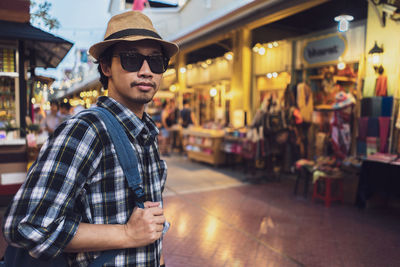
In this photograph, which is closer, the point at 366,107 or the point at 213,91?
the point at 366,107

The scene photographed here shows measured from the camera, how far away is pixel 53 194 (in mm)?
921

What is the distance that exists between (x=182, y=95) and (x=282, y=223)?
9657 mm

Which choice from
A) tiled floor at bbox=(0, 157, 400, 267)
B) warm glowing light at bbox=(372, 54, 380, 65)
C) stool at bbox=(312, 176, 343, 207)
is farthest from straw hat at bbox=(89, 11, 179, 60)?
warm glowing light at bbox=(372, 54, 380, 65)

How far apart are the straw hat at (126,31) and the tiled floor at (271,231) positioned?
3083mm

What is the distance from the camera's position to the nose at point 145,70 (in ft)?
4.00

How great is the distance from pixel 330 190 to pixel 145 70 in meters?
5.71

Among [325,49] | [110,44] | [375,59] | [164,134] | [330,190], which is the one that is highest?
[325,49]

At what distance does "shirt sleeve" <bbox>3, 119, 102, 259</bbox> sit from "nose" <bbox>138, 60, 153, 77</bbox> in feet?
1.10

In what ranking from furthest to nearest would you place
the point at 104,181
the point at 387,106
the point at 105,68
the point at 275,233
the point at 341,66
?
the point at 341,66 < the point at 387,106 < the point at 275,233 < the point at 105,68 < the point at 104,181

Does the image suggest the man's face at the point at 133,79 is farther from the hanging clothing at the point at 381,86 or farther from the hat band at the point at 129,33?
the hanging clothing at the point at 381,86

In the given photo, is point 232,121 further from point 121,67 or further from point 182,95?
point 121,67

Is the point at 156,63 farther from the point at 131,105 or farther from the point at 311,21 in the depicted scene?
the point at 311,21

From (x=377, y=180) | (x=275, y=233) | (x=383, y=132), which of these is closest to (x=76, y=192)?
(x=275, y=233)

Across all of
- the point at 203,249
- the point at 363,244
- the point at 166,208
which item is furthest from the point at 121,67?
the point at 166,208
